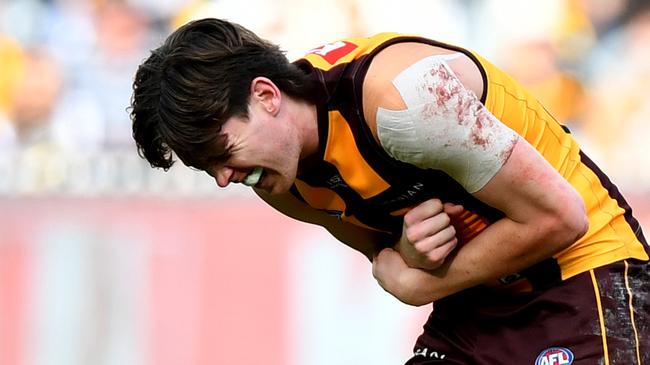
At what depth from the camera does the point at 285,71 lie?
9.14ft

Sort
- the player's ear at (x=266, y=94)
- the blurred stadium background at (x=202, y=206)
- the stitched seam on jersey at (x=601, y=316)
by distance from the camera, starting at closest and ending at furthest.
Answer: the player's ear at (x=266, y=94) < the stitched seam on jersey at (x=601, y=316) < the blurred stadium background at (x=202, y=206)

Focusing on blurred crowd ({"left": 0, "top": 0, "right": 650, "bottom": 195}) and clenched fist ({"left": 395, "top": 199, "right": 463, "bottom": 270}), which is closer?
clenched fist ({"left": 395, "top": 199, "right": 463, "bottom": 270})

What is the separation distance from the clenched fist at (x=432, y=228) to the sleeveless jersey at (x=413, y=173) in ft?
0.09

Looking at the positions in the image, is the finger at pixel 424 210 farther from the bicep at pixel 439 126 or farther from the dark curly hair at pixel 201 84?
the dark curly hair at pixel 201 84

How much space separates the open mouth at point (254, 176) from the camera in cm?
279

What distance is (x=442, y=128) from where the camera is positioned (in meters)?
2.62

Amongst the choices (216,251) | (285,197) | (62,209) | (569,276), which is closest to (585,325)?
(569,276)

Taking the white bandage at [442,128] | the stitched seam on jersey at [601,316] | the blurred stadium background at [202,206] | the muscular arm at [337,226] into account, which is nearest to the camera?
the white bandage at [442,128]

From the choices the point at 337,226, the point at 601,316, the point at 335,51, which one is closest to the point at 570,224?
the point at 601,316

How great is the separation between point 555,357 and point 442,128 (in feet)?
2.17

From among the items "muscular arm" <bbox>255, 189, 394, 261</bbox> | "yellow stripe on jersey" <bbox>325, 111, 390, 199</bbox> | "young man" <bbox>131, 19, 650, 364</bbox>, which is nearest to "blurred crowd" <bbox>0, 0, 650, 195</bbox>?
"muscular arm" <bbox>255, 189, 394, 261</bbox>

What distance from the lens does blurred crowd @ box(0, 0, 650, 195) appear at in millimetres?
6781

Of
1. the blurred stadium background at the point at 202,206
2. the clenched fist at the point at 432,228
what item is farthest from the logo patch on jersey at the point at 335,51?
the blurred stadium background at the point at 202,206

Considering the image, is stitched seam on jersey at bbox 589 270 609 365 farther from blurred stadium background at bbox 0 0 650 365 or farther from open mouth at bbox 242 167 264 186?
blurred stadium background at bbox 0 0 650 365
